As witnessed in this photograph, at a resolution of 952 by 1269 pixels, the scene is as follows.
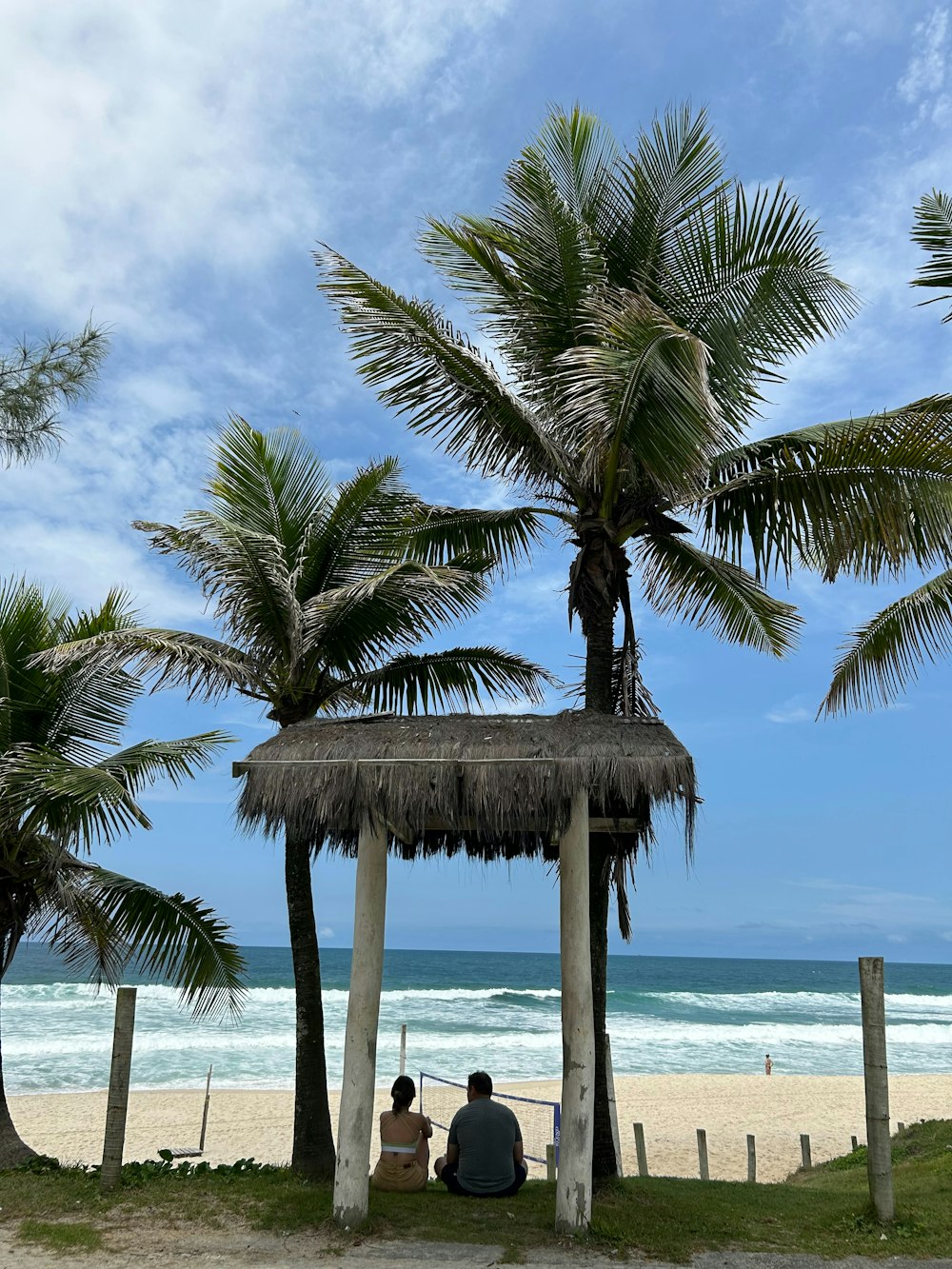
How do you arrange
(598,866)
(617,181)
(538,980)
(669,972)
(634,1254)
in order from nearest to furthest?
1. (634,1254)
2. (598,866)
3. (617,181)
4. (538,980)
5. (669,972)

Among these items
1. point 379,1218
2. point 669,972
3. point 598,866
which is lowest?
point 669,972

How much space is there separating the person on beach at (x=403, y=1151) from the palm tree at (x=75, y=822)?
174 centimetres

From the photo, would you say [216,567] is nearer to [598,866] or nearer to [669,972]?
[598,866]

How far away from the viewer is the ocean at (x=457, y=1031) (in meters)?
28.4

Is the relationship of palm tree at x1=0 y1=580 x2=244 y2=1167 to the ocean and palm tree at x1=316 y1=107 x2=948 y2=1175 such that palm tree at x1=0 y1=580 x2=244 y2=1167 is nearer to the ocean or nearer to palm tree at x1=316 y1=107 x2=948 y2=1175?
palm tree at x1=316 y1=107 x2=948 y2=1175

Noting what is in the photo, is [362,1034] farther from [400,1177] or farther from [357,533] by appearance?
[357,533]

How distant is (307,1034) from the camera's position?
360 inches

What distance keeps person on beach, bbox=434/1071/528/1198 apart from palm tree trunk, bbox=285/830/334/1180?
4.41 feet

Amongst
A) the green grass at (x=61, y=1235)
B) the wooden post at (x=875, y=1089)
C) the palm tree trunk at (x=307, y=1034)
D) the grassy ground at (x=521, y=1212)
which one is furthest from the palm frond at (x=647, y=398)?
the green grass at (x=61, y=1235)

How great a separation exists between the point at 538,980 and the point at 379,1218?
62.4 m

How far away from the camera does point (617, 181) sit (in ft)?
30.9

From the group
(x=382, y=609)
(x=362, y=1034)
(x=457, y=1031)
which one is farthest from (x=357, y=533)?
(x=457, y=1031)

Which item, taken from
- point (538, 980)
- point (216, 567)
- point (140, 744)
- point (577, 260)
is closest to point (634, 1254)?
point (140, 744)

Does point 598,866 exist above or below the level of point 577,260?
below
